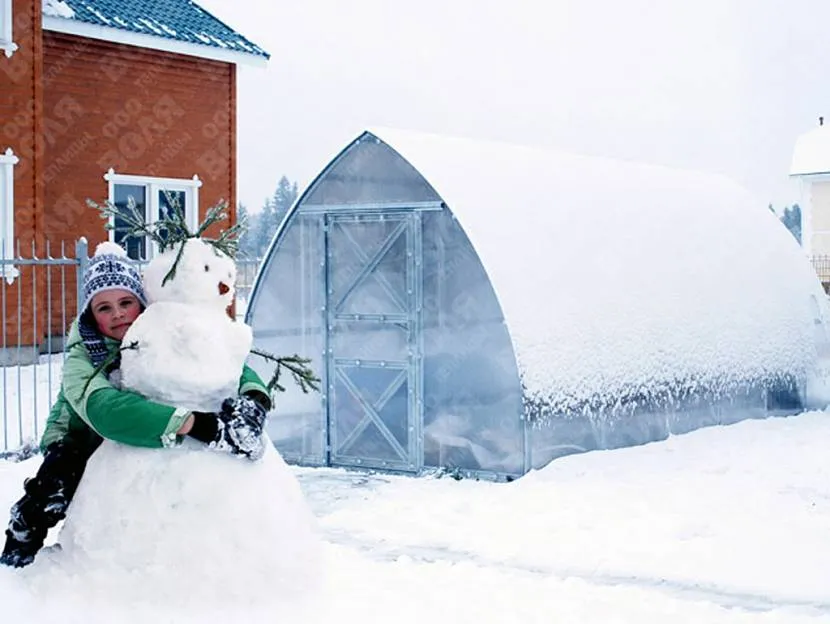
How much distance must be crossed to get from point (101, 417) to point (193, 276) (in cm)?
65

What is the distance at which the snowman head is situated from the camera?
455 cm

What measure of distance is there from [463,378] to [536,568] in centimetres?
283

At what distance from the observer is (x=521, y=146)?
11.6 metres

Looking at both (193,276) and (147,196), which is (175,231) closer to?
(193,276)

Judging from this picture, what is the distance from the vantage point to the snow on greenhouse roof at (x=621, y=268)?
9.20 meters

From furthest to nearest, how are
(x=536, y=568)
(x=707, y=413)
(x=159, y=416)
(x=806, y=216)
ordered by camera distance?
(x=806, y=216)
(x=707, y=413)
(x=536, y=568)
(x=159, y=416)

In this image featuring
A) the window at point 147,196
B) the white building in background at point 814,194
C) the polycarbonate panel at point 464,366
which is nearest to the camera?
the polycarbonate panel at point 464,366

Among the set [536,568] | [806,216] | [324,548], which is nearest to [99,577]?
[324,548]

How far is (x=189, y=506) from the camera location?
4270 millimetres

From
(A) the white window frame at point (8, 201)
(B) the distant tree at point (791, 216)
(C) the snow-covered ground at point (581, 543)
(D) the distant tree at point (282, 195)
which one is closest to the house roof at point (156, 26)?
(A) the white window frame at point (8, 201)

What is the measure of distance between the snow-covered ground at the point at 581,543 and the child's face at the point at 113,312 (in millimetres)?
996

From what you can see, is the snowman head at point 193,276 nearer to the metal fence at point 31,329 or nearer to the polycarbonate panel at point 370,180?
the polycarbonate panel at point 370,180

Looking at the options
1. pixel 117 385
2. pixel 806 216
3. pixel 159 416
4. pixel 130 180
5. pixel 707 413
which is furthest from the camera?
pixel 806 216

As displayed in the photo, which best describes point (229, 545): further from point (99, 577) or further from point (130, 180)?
point (130, 180)
